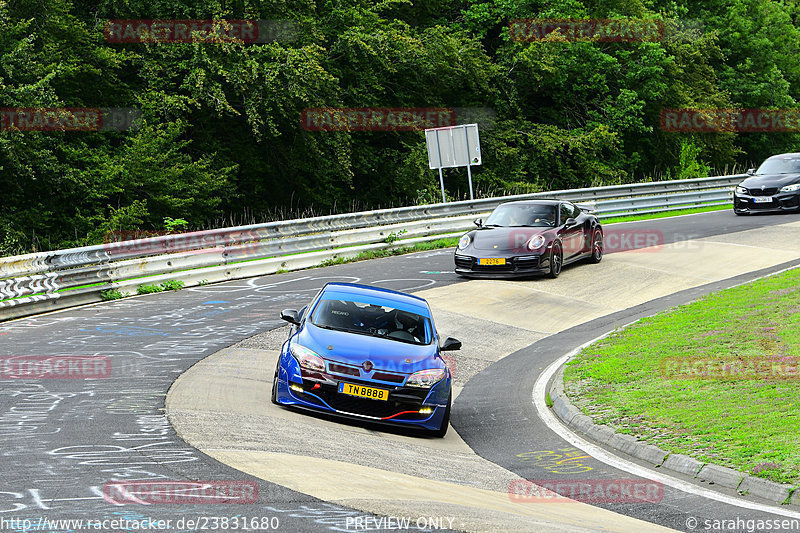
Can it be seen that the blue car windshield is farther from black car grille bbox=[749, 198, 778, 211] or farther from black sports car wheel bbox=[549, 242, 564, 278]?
black car grille bbox=[749, 198, 778, 211]

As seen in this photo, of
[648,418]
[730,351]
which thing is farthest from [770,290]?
[648,418]

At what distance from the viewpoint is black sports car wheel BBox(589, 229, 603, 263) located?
2200cm

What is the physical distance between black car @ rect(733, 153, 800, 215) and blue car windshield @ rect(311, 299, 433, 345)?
21.1 metres

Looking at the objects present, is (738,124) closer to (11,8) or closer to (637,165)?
(637,165)

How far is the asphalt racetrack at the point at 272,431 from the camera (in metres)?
6.55

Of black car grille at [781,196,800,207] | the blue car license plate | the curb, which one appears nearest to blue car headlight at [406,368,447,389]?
the blue car license plate

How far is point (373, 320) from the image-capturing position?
36.0ft

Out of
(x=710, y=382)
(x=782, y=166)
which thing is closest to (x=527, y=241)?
(x=710, y=382)

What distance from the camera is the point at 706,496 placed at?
24.8 ft

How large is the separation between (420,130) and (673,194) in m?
11.2

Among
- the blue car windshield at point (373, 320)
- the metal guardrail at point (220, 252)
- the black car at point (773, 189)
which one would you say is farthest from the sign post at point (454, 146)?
the blue car windshield at point (373, 320)

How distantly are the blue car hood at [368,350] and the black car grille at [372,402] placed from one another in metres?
0.28

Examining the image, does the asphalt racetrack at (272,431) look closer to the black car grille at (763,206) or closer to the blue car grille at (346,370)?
the blue car grille at (346,370)

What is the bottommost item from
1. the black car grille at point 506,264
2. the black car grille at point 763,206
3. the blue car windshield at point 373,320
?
the black car grille at point 763,206
